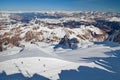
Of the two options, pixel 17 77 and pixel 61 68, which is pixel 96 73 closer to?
pixel 61 68

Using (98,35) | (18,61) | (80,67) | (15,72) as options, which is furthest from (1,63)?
(98,35)

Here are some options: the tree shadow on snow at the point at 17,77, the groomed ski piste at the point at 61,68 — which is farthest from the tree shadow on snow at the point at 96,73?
the tree shadow on snow at the point at 17,77

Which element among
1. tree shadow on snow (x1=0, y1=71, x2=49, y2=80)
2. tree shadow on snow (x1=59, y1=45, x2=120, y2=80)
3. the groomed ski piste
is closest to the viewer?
tree shadow on snow (x1=59, y1=45, x2=120, y2=80)

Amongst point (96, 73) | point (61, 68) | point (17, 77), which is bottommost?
point (17, 77)

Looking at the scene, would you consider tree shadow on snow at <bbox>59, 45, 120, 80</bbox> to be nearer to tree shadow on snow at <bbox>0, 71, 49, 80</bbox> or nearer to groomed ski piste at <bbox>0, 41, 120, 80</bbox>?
groomed ski piste at <bbox>0, 41, 120, 80</bbox>

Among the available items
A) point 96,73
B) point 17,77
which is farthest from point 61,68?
point 17,77

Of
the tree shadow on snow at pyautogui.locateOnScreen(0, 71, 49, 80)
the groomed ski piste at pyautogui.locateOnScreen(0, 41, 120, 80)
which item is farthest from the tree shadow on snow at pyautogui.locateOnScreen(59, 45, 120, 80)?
the tree shadow on snow at pyautogui.locateOnScreen(0, 71, 49, 80)

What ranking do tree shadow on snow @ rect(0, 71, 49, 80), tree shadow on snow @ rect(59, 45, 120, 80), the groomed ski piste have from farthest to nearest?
the groomed ski piste, tree shadow on snow @ rect(0, 71, 49, 80), tree shadow on snow @ rect(59, 45, 120, 80)

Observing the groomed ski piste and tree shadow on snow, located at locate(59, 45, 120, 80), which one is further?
the groomed ski piste

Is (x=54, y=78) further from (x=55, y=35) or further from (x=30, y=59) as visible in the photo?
(x=55, y=35)

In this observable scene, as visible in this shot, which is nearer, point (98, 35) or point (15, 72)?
point (15, 72)

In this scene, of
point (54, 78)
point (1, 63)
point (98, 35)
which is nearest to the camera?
point (54, 78)
